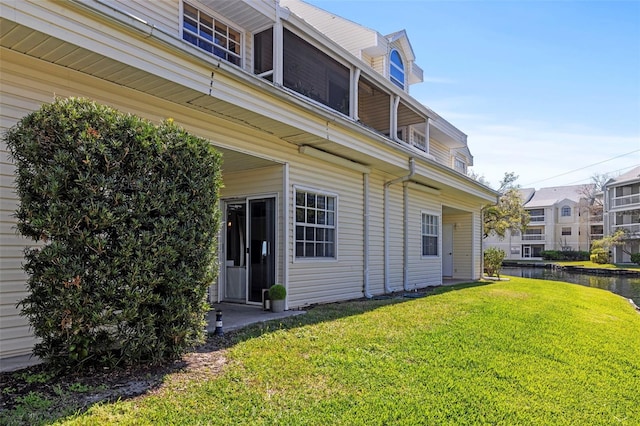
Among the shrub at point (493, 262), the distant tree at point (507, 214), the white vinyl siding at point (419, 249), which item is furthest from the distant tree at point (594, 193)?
the white vinyl siding at point (419, 249)

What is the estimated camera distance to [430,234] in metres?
12.7

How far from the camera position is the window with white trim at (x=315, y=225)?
25.1 ft

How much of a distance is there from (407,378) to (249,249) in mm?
4707

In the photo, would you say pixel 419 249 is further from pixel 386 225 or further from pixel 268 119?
pixel 268 119

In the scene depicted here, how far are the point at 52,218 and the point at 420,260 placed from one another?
33.8ft

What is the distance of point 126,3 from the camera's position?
5.99 m

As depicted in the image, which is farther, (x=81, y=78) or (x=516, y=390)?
(x=81, y=78)

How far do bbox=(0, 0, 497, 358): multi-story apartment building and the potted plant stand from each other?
1.06 ft

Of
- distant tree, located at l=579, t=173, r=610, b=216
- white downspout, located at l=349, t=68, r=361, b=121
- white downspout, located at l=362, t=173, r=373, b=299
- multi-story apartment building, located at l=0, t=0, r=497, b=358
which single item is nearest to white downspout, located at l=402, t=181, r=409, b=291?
multi-story apartment building, located at l=0, t=0, r=497, b=358

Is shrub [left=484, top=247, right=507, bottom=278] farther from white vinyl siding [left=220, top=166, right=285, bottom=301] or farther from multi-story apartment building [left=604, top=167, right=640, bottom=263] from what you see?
multi-story apartment building [left=604, top=167, right=640, bottom=263]

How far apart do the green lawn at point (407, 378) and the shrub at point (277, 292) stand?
839mm

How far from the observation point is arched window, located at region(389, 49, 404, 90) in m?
13.9

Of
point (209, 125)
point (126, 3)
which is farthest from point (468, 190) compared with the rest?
point (126, 3)

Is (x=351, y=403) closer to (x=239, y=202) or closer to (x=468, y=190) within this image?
(x=239, y=202)
